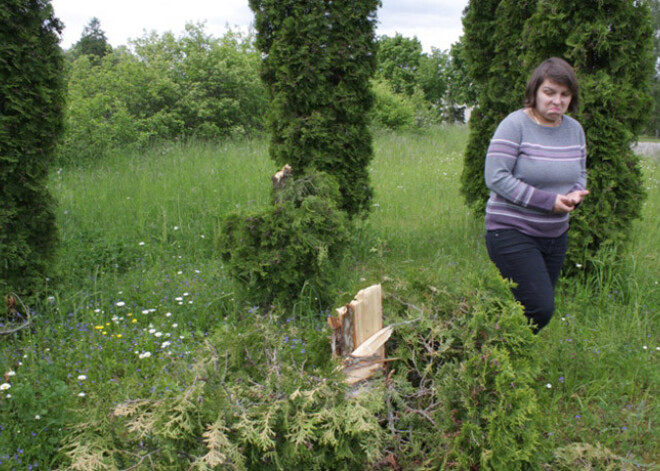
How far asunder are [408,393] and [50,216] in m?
3.47

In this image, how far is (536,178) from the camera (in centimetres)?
297

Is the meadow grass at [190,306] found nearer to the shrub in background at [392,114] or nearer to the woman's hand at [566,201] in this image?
the woman's hand at [566,201]

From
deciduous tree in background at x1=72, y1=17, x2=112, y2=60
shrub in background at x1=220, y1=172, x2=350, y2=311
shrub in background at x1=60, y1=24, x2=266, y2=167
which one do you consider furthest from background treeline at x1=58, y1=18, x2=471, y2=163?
deciduous tree in background at x1=72, y1=17, x2=112, y2=60

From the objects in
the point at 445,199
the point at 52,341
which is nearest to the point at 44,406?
the point at 52,341

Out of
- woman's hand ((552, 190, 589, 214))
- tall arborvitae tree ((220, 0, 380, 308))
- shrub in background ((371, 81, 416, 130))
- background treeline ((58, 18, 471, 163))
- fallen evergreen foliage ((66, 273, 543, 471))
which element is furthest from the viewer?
shrub in background ((371, 81, 416, 130))

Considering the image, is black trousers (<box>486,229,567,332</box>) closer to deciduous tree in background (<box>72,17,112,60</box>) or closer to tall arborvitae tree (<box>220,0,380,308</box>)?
tall arborvitae tree (<box>220,0,380,308</box>)

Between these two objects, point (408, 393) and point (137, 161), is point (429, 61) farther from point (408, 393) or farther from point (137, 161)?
point (408, 393)

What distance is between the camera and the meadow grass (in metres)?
2.87

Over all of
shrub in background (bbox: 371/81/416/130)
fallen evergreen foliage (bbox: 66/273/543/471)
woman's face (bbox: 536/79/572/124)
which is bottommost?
fallen evergreen foliage (bbox: 66/273/543/471)

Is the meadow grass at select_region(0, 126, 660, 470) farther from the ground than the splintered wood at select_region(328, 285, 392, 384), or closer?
closer

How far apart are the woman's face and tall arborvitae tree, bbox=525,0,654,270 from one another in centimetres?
180

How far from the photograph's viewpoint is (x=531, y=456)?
207 cm

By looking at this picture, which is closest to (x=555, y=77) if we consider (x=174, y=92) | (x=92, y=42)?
(x=174, y=92)

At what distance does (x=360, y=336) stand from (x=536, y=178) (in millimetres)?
1514
